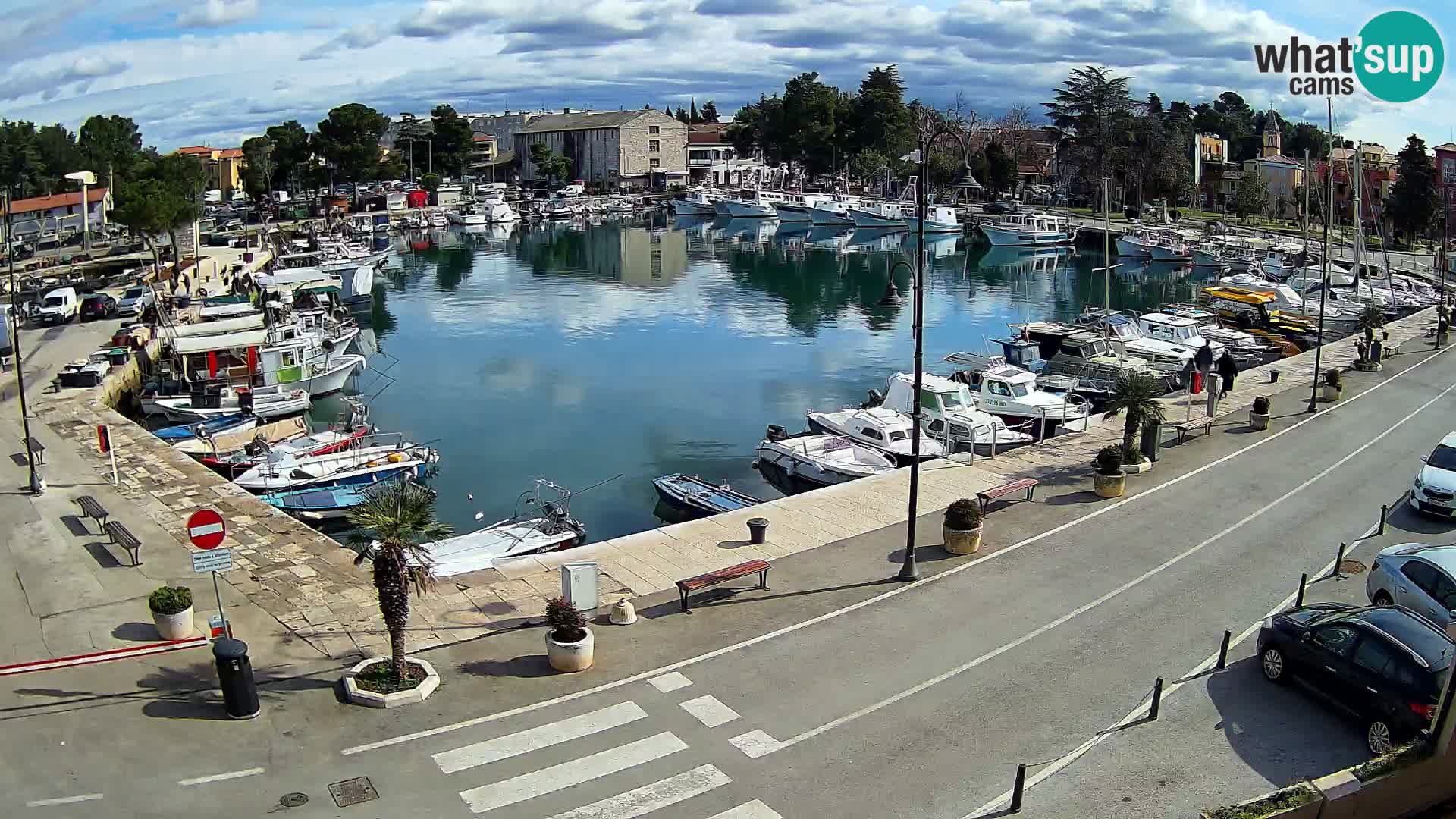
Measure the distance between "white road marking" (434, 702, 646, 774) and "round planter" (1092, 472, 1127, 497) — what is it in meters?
13.6

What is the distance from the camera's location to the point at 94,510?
23297 millimetres

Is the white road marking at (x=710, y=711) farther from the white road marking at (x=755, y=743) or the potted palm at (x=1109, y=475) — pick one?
the potted palm at (x=1109, y=475)

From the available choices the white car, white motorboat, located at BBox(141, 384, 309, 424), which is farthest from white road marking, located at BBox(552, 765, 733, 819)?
white motorboat, located at BBox(141, 384, 309, 424)

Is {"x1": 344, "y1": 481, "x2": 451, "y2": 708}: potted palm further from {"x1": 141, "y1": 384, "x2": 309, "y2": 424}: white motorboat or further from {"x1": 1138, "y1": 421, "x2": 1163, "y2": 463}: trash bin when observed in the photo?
{"x1": 141, "y1": 384, "x2": 309, "y2": 424}: white motorboat

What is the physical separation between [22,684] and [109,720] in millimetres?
2130

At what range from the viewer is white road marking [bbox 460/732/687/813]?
12836 millimetres

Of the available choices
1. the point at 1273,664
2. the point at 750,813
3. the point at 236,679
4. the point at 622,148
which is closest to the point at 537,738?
the point at 750,813

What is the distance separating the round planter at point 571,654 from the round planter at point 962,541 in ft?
25.9

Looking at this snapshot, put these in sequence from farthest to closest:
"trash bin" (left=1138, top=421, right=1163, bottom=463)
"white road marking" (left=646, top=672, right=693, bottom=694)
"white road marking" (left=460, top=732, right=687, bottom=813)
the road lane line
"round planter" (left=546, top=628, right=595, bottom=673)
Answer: "trash bin" (left=1138, top=421, right=1163, bottom=463)
"round planter" (left=546, top=628, right=595, bottom=673)
"white road marking" (left=646, top=672, right=693, bottom=694)
the road lane line
"white road marking" (left=460, top=732, right=687, bottom=813)

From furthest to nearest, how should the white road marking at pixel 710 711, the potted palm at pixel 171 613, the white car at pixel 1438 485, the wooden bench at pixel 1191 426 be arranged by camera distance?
1. the wooden bench at pixel 1191 426
2. the white car at pixel 1438 485
3. the potted palm at pixel 171 613
4. the white road marking at pixel 710 711

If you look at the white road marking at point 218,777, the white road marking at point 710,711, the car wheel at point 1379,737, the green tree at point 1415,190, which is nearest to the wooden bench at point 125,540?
the white road marking at point 218,777

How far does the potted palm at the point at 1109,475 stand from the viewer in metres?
24.7

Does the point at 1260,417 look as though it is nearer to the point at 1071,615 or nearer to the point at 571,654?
the point at 1071,615

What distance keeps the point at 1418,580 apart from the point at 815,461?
17411 millimetres
